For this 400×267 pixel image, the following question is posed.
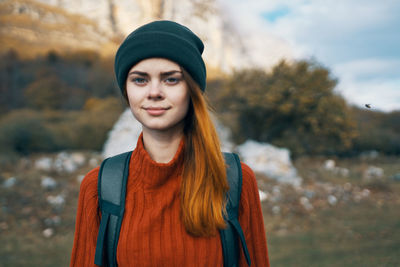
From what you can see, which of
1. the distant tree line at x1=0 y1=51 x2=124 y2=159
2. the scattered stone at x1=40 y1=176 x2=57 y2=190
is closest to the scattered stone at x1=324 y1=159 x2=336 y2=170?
the distant tree line at x1=0 y1=51 x2=124 y2=159

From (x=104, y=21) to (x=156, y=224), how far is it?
3283 cm

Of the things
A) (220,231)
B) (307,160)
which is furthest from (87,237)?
(307,160)

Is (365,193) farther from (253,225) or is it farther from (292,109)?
(253,225)

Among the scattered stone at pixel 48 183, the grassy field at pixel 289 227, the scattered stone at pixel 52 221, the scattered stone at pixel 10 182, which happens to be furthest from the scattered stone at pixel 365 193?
the scattered stone at pixel 10 182

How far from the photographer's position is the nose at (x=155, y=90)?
1.42 metres

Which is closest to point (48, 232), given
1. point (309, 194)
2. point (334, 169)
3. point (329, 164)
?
point (309, 194)

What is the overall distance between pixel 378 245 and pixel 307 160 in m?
7.21

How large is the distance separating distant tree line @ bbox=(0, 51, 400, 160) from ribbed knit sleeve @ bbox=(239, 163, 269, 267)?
9.57 meters

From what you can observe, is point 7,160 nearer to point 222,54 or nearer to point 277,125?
point 277,125

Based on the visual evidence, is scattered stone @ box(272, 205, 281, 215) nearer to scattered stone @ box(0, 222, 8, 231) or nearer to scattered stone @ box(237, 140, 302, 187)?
scattered stone @ box(237, 140, 302, 187)

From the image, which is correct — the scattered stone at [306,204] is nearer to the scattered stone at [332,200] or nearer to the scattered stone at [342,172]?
the scattered stone at [332,200]

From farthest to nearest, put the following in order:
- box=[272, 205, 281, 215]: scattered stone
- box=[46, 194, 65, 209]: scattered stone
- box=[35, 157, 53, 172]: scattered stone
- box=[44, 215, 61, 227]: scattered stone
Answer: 1. box=[35, 157, 53, 172]: scattered stone
2. box=[272, 205, 281, 215]: scattered stone
3. box=[46, 194, 65, 209]: scattered stone
4. box=[44, 215, 61, 227]: scattered stone

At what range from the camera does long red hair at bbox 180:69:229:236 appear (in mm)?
1420

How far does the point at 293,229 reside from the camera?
6.34m
